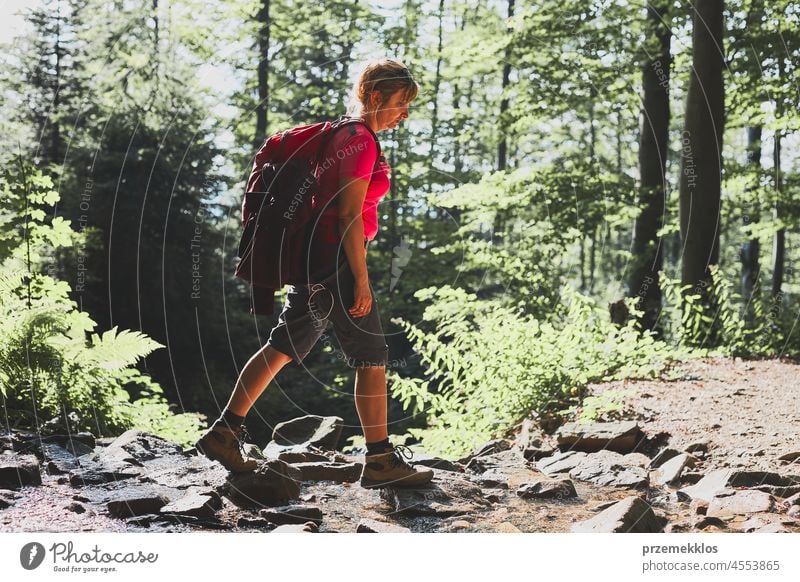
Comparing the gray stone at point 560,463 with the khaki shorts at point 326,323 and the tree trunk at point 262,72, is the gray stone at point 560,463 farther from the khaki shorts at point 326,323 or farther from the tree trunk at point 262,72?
the tree trunk at point 262,72

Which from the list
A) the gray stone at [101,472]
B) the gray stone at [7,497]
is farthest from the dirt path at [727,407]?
the gray stone at [7,497]

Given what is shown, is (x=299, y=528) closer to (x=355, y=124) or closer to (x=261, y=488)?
(x=261, y=488)

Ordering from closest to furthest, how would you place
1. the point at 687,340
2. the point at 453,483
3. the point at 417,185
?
the point at 453,483, the point at 687,340, the point at 417,185

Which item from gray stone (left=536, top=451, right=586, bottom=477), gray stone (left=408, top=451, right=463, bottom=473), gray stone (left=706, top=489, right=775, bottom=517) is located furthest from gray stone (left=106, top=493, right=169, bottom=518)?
gray stone (left=706, top=489, right=775, bottom=517)

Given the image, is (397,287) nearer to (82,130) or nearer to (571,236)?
(571,236)

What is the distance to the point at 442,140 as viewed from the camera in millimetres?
11125

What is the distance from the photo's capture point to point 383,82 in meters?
3.37

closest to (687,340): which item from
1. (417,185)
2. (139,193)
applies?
(417,185)

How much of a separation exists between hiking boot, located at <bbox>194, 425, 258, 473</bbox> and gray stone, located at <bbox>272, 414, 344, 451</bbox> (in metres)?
1.36

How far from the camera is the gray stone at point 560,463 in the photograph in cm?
441

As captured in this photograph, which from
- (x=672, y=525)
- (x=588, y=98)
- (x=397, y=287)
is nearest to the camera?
(x=672, y=525)

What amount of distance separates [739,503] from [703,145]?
→ 5.35 metres

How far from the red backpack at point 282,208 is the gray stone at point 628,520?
1.61m
